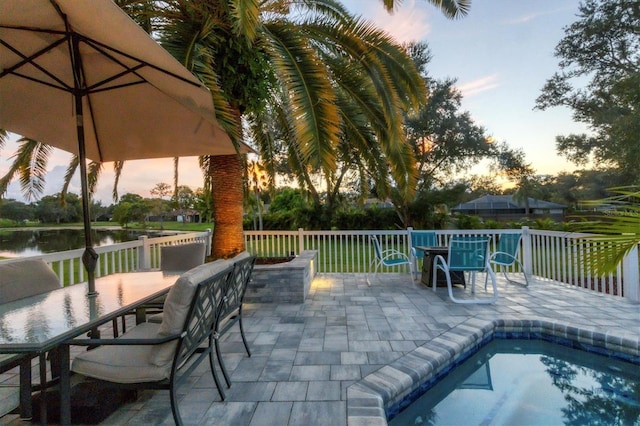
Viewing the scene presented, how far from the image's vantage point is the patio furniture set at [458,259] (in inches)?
185

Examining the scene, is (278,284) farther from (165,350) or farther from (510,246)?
A: (510,246)

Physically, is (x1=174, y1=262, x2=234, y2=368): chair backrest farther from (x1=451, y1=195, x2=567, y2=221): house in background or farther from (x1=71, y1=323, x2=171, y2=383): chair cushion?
(x1=451, y1=195, x2=567, y2=221): house in background

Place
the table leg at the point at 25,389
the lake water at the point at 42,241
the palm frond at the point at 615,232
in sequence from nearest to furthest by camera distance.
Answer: the palm frond at the point at 615,232, the table leg at the point at 25,389, the lake water at the point at 42,241

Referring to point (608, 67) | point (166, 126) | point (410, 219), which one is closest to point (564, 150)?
point (608, 67)

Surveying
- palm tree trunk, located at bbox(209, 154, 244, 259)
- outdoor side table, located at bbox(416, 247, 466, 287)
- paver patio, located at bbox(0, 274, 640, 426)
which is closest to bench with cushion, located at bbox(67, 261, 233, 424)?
paver patio, located at bbox(0, 274, 640, 426)

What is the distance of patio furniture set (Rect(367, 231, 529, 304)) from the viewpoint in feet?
15.4

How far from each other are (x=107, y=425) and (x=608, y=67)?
15.8 meters

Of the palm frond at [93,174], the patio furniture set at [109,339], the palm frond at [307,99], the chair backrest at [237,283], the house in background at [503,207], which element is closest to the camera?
the patio furniture set at [109,339]

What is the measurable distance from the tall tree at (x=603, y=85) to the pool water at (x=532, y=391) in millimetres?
9171

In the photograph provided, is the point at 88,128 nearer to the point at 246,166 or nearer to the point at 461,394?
the point at 246,166

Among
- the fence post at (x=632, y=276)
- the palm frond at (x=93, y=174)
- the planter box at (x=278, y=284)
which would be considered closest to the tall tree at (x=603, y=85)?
the fence post at (x=632, y=276)

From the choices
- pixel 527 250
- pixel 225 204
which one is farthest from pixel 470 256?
pixel 225 204

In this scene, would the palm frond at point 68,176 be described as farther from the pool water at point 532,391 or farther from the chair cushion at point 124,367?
the pool water at point 532,391

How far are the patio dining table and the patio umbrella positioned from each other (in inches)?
9.8
